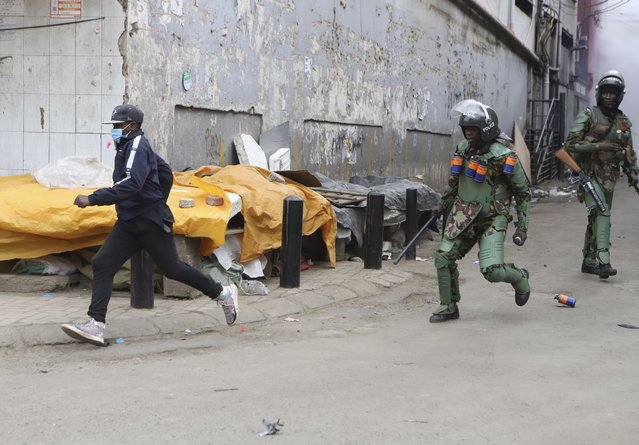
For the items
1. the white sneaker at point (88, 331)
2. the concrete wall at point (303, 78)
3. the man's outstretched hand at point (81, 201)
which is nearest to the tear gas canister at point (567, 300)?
the concrete wall at point (303, 78)

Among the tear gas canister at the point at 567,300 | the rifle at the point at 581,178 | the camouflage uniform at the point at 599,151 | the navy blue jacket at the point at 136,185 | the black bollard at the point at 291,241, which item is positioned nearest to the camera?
A: the navy blue jacket at the point at 136,185

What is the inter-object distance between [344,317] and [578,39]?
3074 centimetres

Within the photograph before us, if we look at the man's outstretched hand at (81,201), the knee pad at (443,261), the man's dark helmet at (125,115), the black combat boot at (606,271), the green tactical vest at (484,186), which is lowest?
the black combat boot at (606,271)

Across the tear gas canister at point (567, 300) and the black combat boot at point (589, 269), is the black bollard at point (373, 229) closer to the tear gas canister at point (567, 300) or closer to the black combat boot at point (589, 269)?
the black combat boot at point (589, 269)

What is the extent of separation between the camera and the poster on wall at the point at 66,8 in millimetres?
9281

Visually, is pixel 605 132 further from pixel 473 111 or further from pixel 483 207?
pixel 473 111

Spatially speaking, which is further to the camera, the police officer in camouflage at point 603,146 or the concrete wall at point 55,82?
the police officer in camouflage at point 603,146

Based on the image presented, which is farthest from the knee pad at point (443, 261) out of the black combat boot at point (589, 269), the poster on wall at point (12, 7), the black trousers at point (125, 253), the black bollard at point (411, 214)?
the poster on wall at point (12, 7)

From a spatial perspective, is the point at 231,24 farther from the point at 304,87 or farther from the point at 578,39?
the point at 578,39

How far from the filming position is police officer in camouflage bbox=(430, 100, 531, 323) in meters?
7.15

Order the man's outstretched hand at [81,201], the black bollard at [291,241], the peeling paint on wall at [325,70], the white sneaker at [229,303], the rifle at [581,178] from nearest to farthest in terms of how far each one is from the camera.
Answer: the man's outstretched hand at [81,201] → the white sneaker at [229,303] → the black bollard at [291,241] → the rifle at [581,178] → the peeling paint on wall at [325,70]

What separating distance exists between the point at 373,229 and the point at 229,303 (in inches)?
136

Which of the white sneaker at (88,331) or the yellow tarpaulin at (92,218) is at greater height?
the yellow tarpaulin at (92,218)

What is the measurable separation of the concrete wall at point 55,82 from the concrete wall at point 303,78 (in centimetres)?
3
